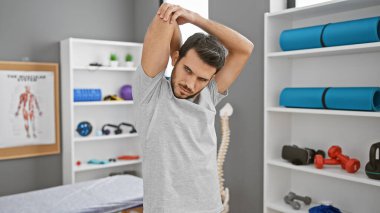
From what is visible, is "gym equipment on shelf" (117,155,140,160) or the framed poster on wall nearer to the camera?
the framed poster on wall

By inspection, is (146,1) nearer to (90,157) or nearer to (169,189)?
(90,157)

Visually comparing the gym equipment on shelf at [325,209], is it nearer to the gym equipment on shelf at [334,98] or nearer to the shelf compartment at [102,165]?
the gym equipment on shelf at [334,98]

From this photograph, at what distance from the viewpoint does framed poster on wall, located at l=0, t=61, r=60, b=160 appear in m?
3.27

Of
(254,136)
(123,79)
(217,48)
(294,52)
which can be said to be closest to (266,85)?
(294,52)

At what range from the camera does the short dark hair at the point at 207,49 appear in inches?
38.8

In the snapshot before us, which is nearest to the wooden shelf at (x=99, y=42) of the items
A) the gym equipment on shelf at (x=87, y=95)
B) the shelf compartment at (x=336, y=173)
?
the gym equipment on shelf at (x=87, y=95)

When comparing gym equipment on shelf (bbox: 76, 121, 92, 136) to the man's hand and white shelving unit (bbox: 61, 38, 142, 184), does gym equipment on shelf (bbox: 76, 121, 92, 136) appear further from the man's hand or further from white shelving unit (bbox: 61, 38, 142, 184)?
the man's hand

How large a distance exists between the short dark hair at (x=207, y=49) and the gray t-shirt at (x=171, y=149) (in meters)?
0.11

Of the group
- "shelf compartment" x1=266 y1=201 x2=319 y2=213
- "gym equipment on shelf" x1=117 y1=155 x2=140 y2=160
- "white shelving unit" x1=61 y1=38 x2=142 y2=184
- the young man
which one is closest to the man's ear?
the young man

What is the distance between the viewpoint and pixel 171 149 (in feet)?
3.21

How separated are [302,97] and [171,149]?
1371mm

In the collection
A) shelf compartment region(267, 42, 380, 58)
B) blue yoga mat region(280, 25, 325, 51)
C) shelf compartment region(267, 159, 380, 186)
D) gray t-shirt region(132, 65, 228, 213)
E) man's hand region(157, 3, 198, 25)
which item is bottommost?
shelf compartment region(267, 159, 380, 186)

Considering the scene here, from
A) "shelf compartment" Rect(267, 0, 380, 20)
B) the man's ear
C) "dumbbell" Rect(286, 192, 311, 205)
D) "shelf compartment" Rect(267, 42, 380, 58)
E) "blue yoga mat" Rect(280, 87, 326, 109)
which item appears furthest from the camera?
"dumbbell" Rect(286, 192, 311, 205)

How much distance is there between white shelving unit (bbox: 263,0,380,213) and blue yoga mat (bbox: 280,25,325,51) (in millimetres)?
46
